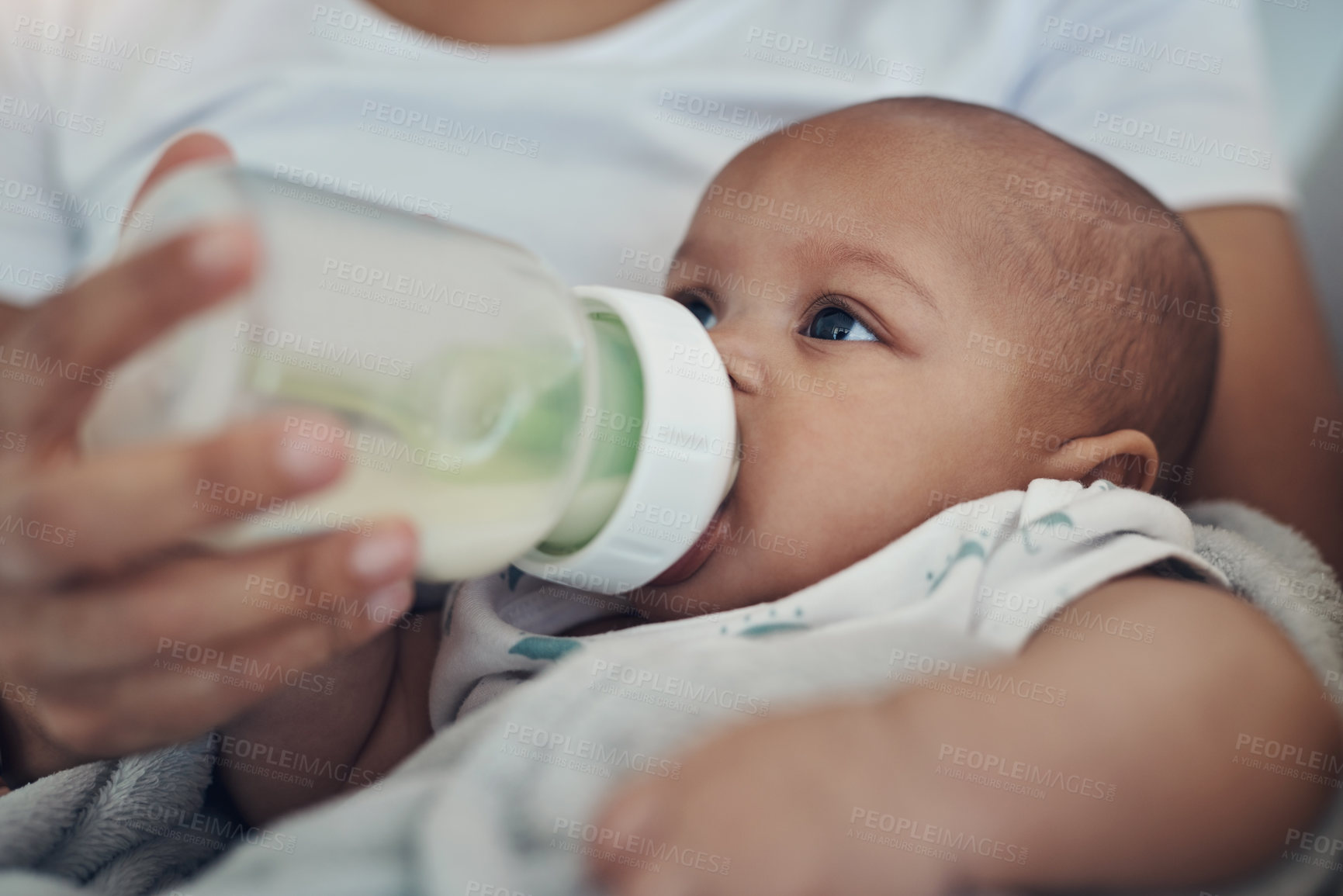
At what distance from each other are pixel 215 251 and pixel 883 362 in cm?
60

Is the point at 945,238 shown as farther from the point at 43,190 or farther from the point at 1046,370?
the point at 43,190

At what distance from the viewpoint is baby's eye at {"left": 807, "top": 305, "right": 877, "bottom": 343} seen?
91cm

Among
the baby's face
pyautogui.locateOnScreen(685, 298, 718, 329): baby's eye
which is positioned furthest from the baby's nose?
pyautogui.locateOnScreen(685, 298, 718, 329): baby's eye

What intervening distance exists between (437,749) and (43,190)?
107cm

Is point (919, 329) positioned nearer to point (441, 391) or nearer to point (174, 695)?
point (441, 391)

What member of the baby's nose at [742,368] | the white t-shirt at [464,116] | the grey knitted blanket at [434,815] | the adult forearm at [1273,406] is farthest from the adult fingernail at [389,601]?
the adult forearm at [1273,406]

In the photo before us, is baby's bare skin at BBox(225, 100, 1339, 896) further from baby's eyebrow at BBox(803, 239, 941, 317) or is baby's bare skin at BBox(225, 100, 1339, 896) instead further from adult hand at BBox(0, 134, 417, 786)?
adult hand at BBox(0, 134, 417, 786)

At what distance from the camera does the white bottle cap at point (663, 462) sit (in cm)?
74

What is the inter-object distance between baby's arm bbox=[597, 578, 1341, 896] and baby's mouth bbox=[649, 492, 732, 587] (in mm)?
256

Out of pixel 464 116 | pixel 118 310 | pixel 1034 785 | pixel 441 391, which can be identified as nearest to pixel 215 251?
pixel 118 310

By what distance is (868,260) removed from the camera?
92 centimetres

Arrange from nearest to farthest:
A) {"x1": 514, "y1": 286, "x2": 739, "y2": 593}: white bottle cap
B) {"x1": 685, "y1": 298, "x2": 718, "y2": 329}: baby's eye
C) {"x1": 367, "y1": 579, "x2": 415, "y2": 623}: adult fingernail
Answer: {"x1": 367, "y1": 579, "x2": 415, "y2": 623}: adult fingernail → {"x1": 514, "y1": 286, "x2": 739, "y2": 593}: white bottle cap → {"x1": 685, "y1": 298, "x2": 718, "y2": 329}: baby's eye

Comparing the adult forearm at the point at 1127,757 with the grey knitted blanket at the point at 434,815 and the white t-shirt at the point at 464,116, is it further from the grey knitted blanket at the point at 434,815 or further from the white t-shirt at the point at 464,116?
the white t-shirt at the point at 464,116

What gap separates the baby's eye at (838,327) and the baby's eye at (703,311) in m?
0.11
